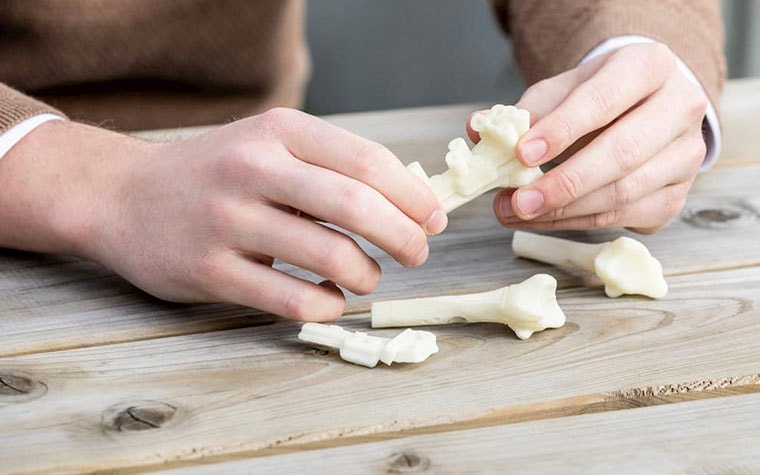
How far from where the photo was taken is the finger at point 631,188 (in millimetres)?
760

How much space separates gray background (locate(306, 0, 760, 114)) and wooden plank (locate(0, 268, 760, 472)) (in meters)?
1.56

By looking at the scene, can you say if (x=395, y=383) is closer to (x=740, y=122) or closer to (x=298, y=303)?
(x=298, y=303)

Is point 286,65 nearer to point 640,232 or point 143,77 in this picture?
point 143,77

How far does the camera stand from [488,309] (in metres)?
0.68

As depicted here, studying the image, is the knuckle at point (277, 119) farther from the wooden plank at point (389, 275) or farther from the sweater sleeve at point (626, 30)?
the sweater sleeve at point (626, 30)

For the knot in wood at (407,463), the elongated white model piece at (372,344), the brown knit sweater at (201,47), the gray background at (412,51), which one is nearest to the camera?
the knot in wood at (407,463)

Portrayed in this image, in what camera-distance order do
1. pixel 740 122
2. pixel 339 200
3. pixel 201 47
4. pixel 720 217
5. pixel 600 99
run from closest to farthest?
pixel 339 200
pixel 600 99
pixel 720 217
pixel 740 122
pixel 201 47

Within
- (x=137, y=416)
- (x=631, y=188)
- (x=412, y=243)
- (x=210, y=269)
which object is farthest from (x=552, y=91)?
(x=137, y=416)

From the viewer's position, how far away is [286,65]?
4.73 ft

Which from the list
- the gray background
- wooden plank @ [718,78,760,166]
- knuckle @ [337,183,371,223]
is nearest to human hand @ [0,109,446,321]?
knuckle @ [337,183,371,223]

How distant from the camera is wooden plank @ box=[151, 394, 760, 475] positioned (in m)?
0.53

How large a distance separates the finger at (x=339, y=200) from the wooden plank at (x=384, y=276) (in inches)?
4.0

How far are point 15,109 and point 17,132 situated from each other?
0.07 feet

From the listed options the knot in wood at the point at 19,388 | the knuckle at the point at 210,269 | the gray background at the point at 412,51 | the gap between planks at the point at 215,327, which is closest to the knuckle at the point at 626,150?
the gap between planks at the point at 215,327
